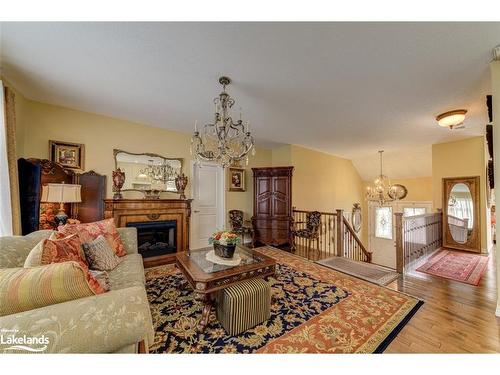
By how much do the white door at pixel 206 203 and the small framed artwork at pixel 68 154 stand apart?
77.2 inches

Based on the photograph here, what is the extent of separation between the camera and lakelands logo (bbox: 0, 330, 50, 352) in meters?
0.75

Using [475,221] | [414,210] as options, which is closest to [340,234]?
[475,221]

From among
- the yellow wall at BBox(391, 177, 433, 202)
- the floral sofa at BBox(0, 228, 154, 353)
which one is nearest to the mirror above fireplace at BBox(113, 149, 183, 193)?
the floral sofa at BBox(0, 228, 154, 353)

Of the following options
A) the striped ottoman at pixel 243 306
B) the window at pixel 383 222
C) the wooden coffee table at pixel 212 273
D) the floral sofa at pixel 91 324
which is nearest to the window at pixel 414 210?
the window at pixel 383 222

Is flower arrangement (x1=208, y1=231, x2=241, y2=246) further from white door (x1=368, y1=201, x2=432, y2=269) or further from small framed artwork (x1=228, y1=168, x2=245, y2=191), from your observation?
white door (x1=368, y1=201, x2=432, y2=269)

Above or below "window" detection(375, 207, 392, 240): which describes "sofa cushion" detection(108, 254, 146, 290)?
above

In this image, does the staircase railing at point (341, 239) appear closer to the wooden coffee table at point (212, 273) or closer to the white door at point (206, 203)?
the white door at point (206, 203)

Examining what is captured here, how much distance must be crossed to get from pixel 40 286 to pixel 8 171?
238 centimetres

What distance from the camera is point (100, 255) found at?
6.89 feet

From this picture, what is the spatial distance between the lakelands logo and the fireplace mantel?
280 cm

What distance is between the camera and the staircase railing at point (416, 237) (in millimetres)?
3197

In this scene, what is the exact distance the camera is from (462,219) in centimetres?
452
